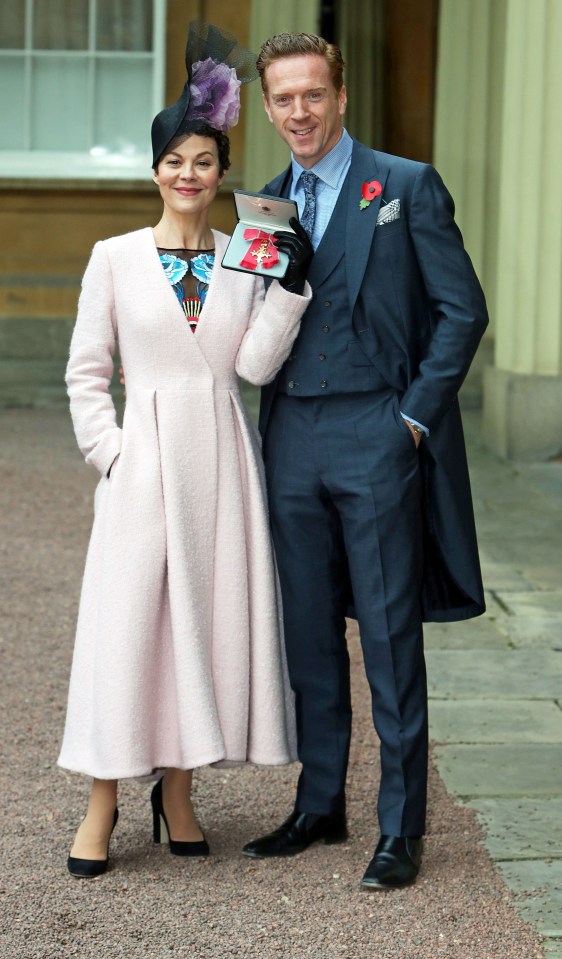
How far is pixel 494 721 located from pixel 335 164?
1986 millimetres

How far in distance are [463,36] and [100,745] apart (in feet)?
26.2

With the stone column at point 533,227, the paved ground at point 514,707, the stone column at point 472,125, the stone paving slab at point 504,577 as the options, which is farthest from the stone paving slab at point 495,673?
the stone column at point 472,125

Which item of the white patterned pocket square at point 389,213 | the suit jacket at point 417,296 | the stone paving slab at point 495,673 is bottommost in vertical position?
the stone paving slab at point 495,673

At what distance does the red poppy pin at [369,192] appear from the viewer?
3.32 metres

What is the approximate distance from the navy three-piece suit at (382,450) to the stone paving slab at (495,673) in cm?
140

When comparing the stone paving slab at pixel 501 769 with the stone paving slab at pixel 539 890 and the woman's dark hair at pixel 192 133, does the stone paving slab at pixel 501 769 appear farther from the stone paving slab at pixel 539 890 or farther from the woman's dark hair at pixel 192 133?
the woman's dark hair at pixel 192 133

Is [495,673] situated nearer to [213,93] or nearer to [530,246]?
[213,93]

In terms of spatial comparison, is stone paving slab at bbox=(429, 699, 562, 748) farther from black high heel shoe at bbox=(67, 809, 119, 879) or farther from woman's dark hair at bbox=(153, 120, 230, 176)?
woman's dark hair at bbox=(153, 120, 230, 176)

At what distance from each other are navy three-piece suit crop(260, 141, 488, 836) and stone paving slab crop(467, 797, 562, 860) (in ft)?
1.08

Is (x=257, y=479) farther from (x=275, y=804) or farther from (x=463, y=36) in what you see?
(x=463, y=36)

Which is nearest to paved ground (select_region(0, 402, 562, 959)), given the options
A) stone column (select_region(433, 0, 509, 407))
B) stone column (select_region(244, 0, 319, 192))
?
stone column (select_region(433, 0, 509, 407))

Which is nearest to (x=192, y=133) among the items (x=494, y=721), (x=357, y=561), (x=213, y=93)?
(x=213, y=93)

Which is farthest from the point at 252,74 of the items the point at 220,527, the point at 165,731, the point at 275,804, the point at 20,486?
the point at 20,486

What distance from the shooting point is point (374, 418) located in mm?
3338
